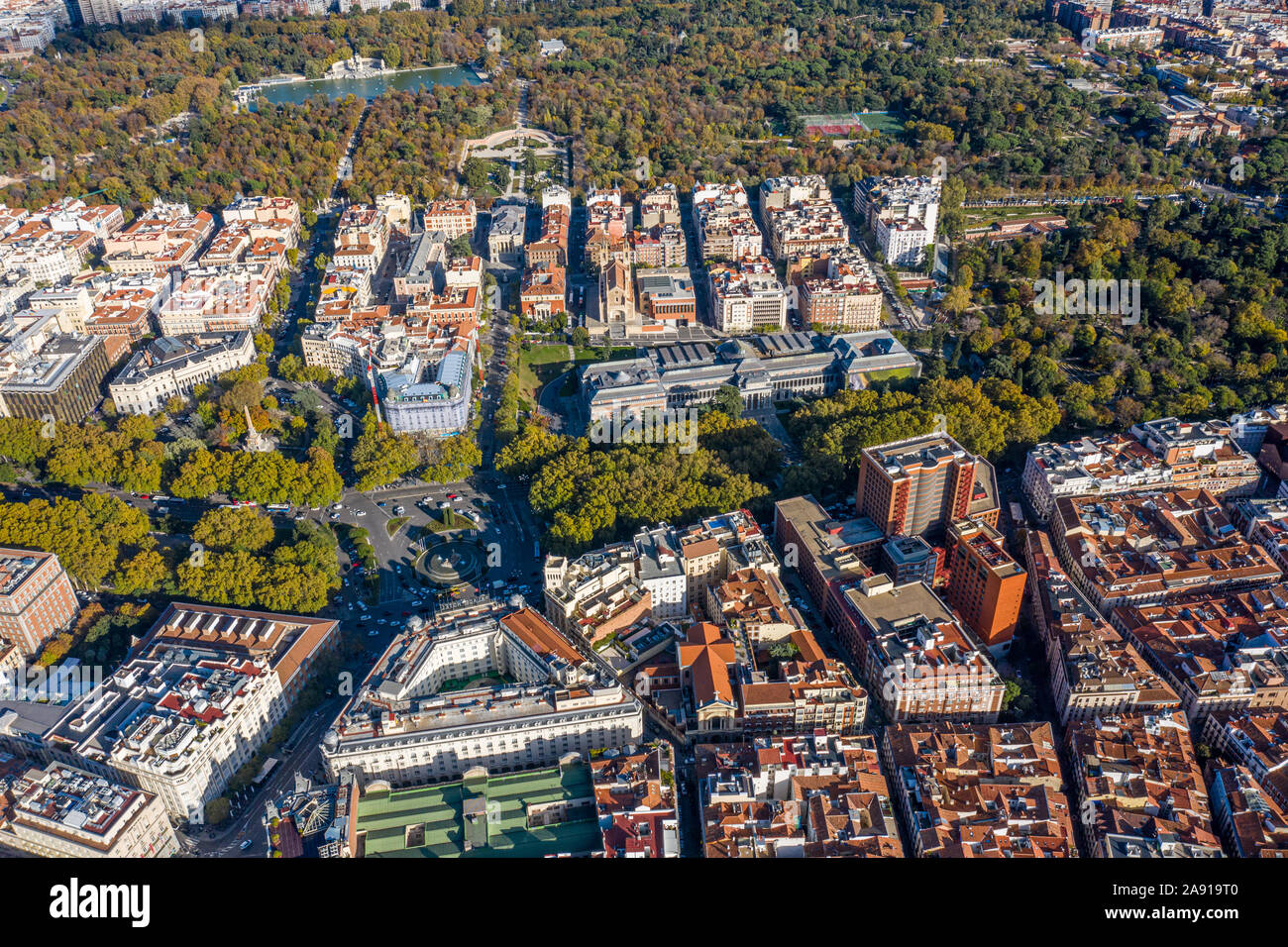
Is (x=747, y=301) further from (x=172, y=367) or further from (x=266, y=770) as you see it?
(x=266, y=770)

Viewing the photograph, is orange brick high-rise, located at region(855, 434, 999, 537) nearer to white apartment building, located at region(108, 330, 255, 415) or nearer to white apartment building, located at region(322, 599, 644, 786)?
white apartment building, located at region(322, 599, 644, 786)

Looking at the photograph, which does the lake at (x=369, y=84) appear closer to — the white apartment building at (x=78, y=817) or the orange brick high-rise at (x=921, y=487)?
the orange brick high-rise at (x=921, y=487)

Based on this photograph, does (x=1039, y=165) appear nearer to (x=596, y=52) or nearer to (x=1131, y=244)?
(x=1131, y=244)

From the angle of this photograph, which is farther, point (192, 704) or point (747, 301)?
point (747, 301)

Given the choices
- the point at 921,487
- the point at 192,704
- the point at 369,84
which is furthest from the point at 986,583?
the point at 369,84

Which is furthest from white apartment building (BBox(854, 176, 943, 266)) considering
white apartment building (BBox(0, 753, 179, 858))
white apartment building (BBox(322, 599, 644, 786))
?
white apartment building (BBox(0, 753, 179, 858))

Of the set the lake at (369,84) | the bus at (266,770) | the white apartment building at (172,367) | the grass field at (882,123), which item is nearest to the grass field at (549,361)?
the white apartment building at (172,367)
